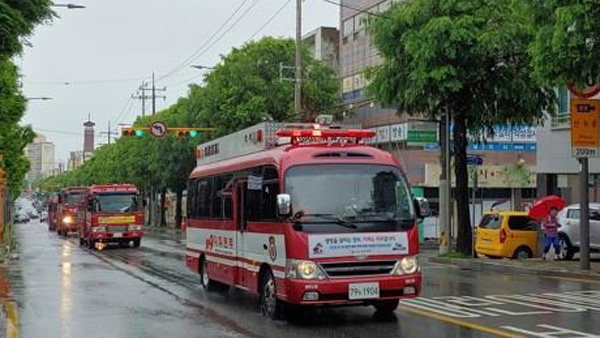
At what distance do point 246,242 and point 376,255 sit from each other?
112 inches

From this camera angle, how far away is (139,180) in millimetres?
76938

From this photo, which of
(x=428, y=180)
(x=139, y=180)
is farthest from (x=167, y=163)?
(x=428, y=180)

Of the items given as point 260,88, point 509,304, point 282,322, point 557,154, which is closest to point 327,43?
point 260,88

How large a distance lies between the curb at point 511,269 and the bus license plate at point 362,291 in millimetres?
9064

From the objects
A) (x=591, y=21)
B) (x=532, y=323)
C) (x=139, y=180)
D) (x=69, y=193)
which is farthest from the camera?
(x=139, y=180)

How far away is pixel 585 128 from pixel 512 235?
19.8 ft

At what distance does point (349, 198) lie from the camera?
1168 cm

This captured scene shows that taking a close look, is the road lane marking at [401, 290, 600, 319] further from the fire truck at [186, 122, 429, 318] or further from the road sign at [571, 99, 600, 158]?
the road sign at [571, 99, 600, 158]

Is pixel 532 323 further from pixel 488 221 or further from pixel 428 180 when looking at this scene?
pixel 428 180

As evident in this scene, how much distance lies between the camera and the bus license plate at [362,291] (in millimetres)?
11158

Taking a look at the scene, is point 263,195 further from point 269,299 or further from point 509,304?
point 509,304

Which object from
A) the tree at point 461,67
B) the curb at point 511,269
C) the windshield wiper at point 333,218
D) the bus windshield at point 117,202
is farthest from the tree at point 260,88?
the windshield wiper at point 333,218

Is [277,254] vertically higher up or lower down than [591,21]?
lower down

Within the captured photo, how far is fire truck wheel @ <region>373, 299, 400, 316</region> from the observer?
1227 cm
